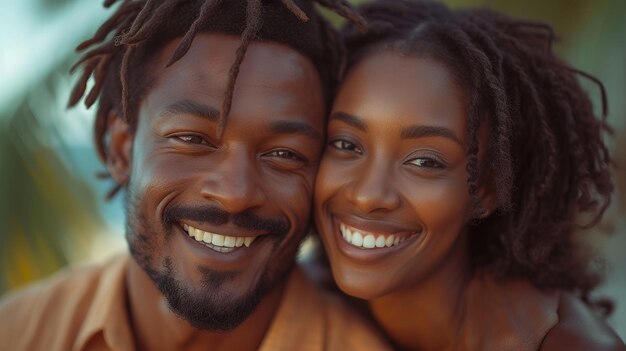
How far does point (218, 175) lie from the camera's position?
2.63 metres

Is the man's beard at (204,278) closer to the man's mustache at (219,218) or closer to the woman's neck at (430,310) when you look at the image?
the man's mustache at (219,218)

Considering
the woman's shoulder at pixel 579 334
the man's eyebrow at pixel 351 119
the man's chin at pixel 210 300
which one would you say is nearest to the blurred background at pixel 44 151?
the woman's shoulder at pixel 579 334

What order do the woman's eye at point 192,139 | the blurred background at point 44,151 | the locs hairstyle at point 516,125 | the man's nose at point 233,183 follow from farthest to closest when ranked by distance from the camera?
1. the blurred background at point 44,151
2. the locs hairstyle at point 516,125
3. the woman's eye at point 192,139
4. the man's nose at point 233,183

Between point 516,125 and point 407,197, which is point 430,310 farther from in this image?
point 516,125

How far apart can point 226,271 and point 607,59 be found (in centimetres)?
323

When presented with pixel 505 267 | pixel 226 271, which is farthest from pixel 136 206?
pixel 505 267

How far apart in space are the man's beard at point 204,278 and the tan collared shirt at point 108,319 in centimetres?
23

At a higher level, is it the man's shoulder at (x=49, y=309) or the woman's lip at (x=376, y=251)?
the woman's lip at (x=376, y=251)

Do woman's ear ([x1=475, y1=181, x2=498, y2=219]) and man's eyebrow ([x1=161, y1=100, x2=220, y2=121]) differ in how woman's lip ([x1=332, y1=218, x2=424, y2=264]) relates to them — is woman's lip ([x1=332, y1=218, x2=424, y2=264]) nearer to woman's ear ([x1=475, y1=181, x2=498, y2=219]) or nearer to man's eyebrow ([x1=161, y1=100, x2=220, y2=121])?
woman's ear ([x1=475, y1=181, x2=498, y2=219])

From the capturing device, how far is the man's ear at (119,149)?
3.05m

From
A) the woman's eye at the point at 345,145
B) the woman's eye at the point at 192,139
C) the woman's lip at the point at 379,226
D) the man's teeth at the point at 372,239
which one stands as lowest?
the man's teeth at the point at 372,239

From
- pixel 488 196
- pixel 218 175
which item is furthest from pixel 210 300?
pixel 488 196

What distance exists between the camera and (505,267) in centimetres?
324

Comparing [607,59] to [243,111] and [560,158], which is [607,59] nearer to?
[560,158]
